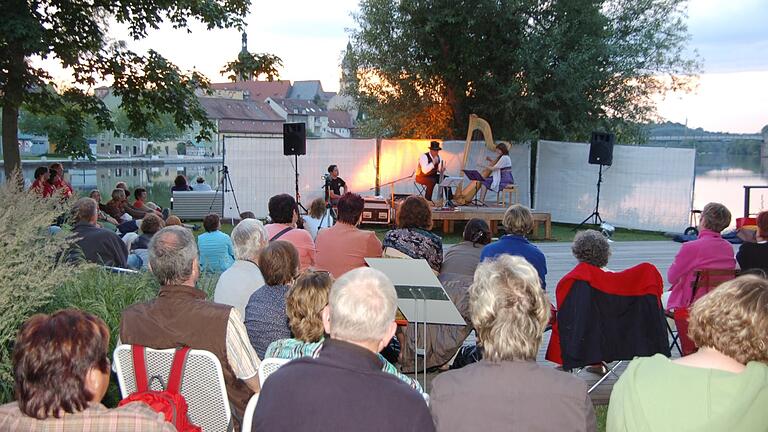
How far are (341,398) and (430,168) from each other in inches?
492

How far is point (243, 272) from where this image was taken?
417 cm

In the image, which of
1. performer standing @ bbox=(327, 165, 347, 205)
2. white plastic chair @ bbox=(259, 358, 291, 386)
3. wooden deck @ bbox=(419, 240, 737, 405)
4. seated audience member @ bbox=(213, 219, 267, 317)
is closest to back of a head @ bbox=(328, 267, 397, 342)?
white plastic chair @ bbox=(259, 358, 291, 386)

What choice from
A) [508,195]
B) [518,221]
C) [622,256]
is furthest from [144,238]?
[508,195]

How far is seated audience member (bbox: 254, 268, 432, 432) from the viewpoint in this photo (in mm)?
1973

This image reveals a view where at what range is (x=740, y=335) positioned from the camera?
2.27 meters

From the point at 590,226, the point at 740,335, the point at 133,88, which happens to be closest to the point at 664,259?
the point at 590,226

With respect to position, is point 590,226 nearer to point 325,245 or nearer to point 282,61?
point 282,61

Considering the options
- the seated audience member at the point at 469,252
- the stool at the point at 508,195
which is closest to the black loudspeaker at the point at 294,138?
the stool at the point at 508,195

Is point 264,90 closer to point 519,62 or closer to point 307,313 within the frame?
point 519,62

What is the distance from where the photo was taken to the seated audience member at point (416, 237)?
5.07 metres

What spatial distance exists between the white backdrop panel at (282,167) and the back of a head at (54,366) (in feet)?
42.5

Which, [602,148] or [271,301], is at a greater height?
[602,148]

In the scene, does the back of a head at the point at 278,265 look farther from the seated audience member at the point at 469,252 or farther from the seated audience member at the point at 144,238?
the seated audience member at the point at 144,238

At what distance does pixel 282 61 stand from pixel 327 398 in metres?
8.61
